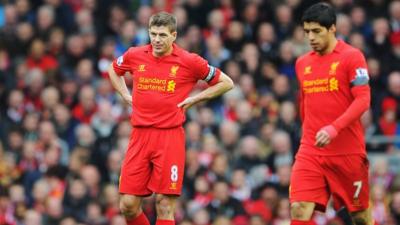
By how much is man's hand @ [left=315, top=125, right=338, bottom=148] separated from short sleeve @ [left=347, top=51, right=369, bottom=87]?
0.59 meters

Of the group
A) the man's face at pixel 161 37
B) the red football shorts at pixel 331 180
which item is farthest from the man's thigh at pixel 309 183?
the man's face at pixel 161 37

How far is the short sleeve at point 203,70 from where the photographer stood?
42.1ft

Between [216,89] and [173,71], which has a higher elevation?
[173,71]

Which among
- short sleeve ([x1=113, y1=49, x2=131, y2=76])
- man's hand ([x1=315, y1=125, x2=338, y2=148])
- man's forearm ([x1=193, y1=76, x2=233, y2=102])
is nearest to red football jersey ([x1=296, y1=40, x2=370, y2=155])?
man's hand ([x1=315, y1=125, x2=338, y2=148])

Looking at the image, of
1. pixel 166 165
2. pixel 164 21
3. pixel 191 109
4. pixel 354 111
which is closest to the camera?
pixel 354 111

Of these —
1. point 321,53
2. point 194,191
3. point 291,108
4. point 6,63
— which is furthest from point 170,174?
point 6,63

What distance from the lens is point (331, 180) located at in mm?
12227

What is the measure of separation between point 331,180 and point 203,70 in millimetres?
1804

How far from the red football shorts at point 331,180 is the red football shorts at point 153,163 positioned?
131 centimetres

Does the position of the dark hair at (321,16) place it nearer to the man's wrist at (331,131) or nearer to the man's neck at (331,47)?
the man's neck at (331,47)

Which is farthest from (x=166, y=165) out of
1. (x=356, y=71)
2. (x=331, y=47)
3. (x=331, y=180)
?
(x=356, y=71)

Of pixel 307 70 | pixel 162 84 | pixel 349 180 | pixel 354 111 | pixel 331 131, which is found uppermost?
pixel 307 70

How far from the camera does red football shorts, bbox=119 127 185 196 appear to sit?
12.7 metres

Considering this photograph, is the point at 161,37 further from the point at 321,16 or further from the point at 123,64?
the point at 321,16
